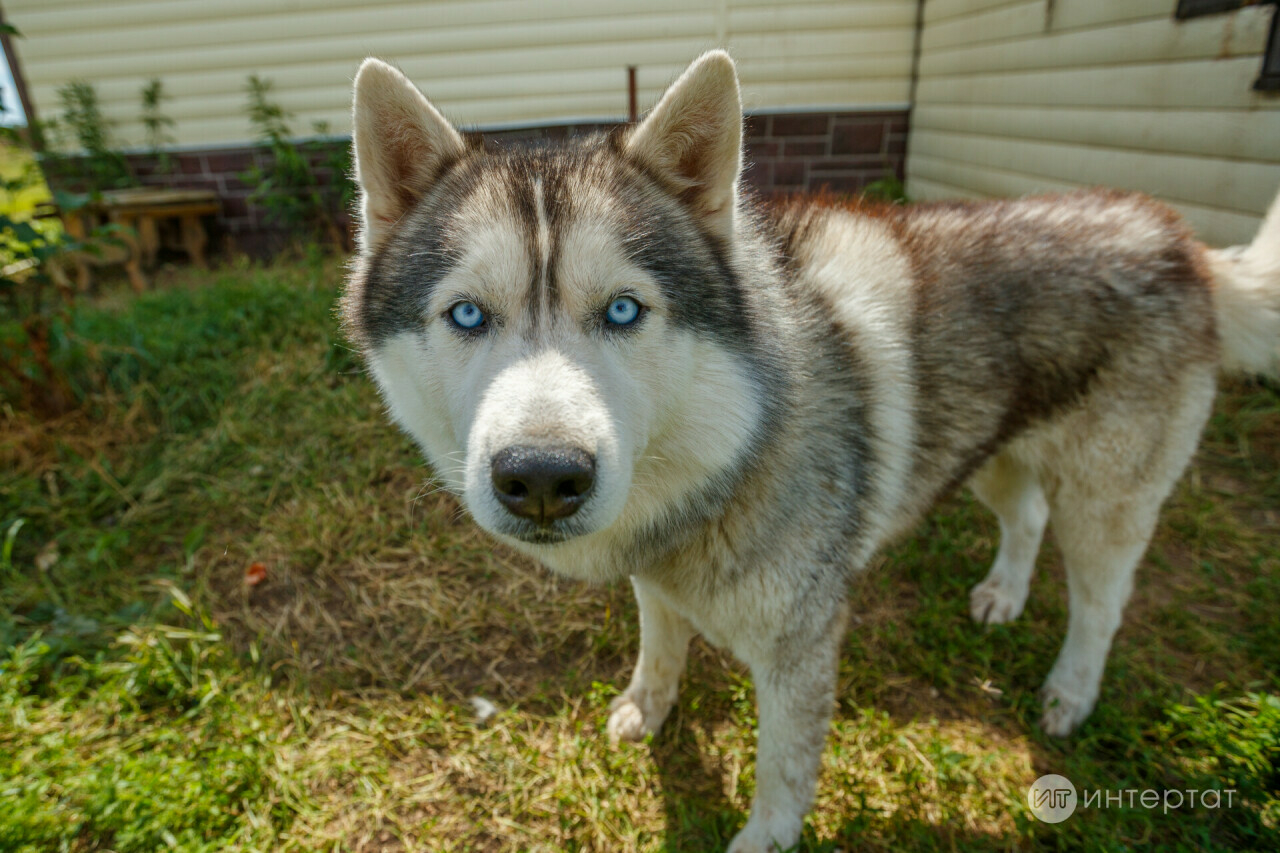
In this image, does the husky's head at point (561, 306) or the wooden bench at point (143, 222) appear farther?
the wooden bench at point (143, 222)

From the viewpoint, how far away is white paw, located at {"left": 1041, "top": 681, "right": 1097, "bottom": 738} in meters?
2.77

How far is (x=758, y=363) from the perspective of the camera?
6.24 ft

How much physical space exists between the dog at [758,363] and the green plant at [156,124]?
7.44m

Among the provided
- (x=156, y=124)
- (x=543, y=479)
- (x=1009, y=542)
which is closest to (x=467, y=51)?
(x=156, y=124)

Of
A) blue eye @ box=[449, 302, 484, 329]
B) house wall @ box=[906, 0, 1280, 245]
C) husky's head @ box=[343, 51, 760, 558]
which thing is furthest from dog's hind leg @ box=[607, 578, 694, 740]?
house wall @ box=[906, 0, 1280, 245]

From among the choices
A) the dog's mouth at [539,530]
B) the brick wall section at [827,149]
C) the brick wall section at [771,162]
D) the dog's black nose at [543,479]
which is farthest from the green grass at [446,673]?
the brick wall section at [827,149]

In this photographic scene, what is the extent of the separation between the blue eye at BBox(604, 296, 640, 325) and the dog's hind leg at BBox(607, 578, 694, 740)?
49.5 inches

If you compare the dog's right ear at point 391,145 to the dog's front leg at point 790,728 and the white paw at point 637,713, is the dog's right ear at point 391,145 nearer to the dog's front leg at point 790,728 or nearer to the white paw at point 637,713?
the dog's front leg at point 790,728

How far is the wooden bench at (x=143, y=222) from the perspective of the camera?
7062 millimetres

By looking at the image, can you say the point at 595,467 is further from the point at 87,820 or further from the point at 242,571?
the point at 242,571

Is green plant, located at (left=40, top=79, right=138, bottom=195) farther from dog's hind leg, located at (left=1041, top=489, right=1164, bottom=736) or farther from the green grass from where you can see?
dog's hind leg, located at (left=1041, top=489, right=1164, bottom=736)

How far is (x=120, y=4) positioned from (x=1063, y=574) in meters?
10.1

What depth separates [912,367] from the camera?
90.2 inches

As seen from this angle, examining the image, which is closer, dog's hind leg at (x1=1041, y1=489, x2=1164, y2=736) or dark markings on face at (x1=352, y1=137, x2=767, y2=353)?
dark markings on face at (x1=352, y1=137, x2=767, y2=353)
